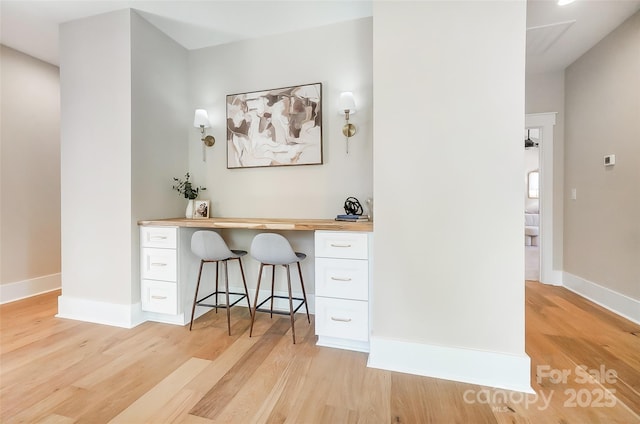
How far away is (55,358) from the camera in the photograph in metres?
1.80

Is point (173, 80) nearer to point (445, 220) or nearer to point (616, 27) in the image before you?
point (445, 220)

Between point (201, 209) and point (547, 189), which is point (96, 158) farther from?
point (547, 189)

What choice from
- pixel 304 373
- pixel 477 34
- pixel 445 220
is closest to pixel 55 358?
pixel 304 373

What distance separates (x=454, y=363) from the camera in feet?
5.25

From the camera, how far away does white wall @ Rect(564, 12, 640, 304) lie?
2324 mm

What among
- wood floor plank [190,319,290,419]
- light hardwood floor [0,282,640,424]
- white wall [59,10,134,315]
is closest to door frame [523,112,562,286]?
light hardwood floor [0,282,640,424]

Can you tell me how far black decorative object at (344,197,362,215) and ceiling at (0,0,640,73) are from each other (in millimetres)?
1574

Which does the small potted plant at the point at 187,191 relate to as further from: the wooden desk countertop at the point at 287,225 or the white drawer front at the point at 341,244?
the white drawer front at the point at 341,244

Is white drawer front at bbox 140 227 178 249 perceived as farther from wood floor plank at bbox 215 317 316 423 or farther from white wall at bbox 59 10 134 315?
wood floor plank at bbox 215 317 316 423

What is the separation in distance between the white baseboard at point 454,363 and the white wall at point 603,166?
173 cm

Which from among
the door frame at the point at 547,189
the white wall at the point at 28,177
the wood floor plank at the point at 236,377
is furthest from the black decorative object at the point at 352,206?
the white wall at the point at 28,177

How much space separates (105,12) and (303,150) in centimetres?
202

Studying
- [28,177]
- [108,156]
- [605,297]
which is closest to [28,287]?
[28,177]

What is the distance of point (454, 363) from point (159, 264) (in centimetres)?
231
